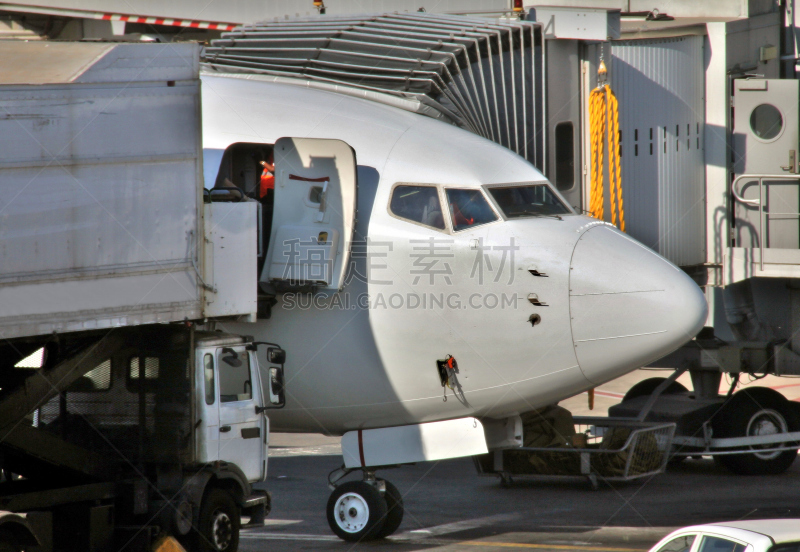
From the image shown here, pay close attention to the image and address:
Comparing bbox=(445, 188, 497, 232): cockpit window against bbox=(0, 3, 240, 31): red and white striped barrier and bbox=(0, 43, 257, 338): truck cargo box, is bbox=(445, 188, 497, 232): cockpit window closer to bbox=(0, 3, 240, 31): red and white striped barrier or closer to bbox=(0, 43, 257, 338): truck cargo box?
bbox=(0, 43, 257, 338): truck cargo box

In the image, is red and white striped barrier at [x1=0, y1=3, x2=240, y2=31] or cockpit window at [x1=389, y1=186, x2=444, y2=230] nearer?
cockpit window at [x1=389, y1=186, x2=444, y2=230]

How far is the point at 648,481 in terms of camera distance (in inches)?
701

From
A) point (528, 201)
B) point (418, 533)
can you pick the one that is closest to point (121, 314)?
point (528, 201)

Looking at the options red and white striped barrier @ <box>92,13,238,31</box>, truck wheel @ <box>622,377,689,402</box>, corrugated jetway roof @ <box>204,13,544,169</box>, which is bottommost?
truck wheel @ <box>622,377,689,402</box>

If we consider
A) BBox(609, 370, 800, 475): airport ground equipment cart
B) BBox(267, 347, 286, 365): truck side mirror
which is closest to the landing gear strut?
BBox(267, 347, 286, 365): truck side mirror

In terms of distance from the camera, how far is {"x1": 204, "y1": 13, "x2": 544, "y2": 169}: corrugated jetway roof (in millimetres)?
14078

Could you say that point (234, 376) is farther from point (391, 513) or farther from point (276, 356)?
point (391, 513)

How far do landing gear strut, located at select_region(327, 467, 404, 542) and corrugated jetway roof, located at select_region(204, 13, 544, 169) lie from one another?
16.6 feet

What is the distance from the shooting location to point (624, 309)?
12.1 m

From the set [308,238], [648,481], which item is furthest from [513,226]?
[648,481]

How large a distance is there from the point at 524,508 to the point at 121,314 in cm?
773

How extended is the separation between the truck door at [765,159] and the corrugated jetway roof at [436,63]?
14.8 feet

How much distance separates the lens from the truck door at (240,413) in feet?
40.0

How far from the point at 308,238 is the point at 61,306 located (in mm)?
3449
